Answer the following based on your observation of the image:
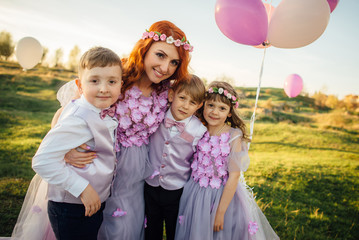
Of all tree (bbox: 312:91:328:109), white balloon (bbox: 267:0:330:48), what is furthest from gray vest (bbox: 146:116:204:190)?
tree (bbox: 312:91:328:109)

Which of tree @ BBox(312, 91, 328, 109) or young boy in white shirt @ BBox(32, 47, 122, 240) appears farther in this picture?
tree @ BBox(312, 91, 328, 109)

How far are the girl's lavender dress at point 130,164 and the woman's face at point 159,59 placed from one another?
8.9 inches

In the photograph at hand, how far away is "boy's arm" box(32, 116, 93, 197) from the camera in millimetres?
1193

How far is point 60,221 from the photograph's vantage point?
1385mm

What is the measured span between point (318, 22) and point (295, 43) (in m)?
0.32

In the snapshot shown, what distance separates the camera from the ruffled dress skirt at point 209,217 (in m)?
1.84

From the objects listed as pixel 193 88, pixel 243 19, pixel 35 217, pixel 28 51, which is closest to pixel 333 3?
pixel 243 19

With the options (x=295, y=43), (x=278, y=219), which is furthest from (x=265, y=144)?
(x=295, y=43)

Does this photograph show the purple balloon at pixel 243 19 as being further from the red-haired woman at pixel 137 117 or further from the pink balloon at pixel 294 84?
the pink balloon at pixel 294 84

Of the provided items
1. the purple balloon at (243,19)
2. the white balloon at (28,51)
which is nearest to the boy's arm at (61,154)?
the purple balloon at (243,19)

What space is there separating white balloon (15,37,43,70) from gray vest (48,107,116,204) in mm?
7906

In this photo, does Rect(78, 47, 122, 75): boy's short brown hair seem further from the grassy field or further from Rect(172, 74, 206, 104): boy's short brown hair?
the grassy field

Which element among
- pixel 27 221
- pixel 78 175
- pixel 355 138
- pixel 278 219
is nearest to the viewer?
pixel 78 175

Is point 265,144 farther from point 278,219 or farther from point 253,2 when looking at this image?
point 253,2
